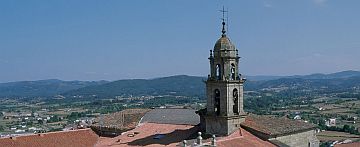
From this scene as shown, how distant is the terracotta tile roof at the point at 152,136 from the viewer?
31.8 metres

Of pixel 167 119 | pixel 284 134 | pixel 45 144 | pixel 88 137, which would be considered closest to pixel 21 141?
pixel 45 144

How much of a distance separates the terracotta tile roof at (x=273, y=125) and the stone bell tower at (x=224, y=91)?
83cm

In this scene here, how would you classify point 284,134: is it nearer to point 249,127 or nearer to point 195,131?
point 249,127

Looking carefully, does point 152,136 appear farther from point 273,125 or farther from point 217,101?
point 273,125

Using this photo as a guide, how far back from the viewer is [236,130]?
30203 millimetres

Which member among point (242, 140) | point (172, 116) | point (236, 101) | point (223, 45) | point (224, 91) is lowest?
point (242, 140)

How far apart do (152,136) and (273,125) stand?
7945 millimetres

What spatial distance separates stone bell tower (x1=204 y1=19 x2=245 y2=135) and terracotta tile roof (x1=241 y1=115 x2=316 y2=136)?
833mm

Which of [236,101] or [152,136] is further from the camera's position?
[152,136]

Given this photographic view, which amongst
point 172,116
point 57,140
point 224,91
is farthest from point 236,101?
point 57,140

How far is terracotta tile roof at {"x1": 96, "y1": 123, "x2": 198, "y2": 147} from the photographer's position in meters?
31.8

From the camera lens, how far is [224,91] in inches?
1192

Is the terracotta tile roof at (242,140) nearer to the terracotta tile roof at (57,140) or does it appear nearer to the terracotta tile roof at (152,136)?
the terracotta tile roof at (152,136)

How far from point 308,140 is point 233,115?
19.8 feet
